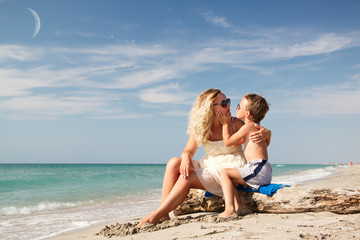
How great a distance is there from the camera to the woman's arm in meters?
4.22

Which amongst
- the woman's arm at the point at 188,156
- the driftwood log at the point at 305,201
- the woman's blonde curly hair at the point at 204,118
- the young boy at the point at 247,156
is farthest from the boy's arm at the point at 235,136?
the driftwood log at the point at 305,201

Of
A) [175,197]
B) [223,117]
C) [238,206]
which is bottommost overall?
[238,206]

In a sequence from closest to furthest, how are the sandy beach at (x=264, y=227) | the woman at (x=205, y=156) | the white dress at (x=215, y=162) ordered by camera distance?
the sandy beach at (x=264, y=227)
the woman at (x=205, y=156)
the white dress at (x=215, y=162)

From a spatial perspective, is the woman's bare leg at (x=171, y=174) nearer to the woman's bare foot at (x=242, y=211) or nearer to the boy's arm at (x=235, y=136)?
the boy's arm at (x=235, y=136)

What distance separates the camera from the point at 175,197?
4098 mm

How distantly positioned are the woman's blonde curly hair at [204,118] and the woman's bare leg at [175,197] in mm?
544

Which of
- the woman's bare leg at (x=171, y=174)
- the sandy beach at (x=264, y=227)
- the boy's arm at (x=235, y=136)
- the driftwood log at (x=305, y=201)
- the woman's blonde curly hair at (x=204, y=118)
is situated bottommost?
the sandy beach at (x=264, y=227)

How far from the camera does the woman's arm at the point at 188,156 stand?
166 inches

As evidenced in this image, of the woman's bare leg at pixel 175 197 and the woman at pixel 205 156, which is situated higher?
the woman at pixel 205 156

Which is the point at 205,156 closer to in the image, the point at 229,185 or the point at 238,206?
the point at 229,185

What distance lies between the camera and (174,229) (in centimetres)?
371

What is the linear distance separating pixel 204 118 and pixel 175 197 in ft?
3.80

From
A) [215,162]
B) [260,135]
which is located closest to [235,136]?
[260,135]

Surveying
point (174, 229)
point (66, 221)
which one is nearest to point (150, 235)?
point (174, 229)
